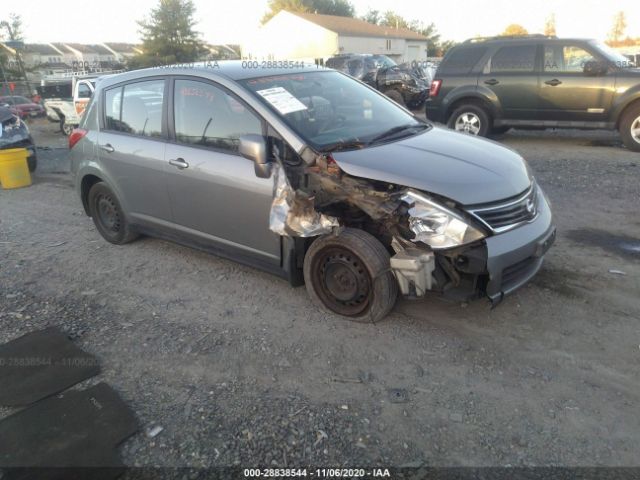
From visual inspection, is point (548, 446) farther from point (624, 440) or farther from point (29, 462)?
point (29, 462)

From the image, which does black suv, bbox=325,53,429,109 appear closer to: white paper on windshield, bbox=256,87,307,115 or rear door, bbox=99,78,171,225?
rear door, bbox=99,78,171,225

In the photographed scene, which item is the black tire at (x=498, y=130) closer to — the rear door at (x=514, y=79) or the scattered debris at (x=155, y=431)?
the rear door at (x=514, y=79)

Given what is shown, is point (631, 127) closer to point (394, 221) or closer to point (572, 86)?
point (572, 86)

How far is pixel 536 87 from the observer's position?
348 inches

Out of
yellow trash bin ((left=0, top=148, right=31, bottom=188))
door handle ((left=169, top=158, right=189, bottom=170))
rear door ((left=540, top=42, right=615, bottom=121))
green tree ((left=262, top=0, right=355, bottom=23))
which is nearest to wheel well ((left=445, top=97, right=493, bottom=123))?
rear door ((left=540, top=42, right=615, bottom=121))

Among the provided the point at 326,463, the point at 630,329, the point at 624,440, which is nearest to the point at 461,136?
the point at 630,329

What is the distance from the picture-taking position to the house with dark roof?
4303cm

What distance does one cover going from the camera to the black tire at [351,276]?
10.8 ft

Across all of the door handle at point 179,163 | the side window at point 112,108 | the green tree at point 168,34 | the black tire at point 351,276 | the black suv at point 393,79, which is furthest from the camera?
the green tree at point 168,34

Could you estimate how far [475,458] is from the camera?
2385 millimetres

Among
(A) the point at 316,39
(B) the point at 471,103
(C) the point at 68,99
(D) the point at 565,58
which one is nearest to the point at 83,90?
(C) the point at 68,99

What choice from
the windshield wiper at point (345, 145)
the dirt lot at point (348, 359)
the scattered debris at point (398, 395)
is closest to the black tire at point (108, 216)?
the dirt lot at point (348, 359)

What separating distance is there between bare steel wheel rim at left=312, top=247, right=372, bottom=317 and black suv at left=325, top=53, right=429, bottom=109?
13184 mm

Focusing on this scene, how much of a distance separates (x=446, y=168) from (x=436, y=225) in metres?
0.46
